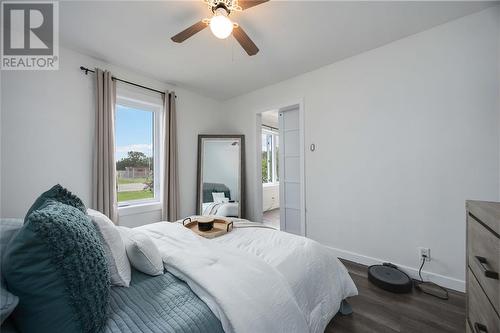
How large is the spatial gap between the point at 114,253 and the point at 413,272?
2.68 meters

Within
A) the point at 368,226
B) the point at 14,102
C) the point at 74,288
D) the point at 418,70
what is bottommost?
the point at 368,226

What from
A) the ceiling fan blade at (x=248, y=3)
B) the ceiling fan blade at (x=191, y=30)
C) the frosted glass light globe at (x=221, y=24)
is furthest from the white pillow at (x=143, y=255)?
the ceiling fan blade at (x=248, y=3)

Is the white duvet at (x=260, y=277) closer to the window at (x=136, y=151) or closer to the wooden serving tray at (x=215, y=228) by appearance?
the wooden serving tray at (x=215, y=228)

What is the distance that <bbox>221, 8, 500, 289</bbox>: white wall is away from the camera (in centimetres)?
179

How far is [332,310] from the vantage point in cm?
134

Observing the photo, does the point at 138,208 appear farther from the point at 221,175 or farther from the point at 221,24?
the point at 221,24

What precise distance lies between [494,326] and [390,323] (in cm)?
91

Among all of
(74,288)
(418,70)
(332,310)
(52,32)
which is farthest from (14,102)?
(418,70)

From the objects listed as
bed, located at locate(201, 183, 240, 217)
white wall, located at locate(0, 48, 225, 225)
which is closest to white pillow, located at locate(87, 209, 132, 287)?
white wall, located at locate(0, 48, 225, 225)

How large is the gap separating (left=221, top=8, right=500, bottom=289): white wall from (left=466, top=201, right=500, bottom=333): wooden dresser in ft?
3.51

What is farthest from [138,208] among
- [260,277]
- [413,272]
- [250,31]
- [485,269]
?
[413,272]

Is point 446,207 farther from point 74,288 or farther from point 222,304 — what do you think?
point 74,288

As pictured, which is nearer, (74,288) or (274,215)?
(74,288)

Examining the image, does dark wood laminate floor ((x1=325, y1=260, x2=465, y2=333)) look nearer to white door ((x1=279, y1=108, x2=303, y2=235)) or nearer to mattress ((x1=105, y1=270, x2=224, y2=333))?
mattress ((x1=105, y1=270, x2=224, y2=333))
